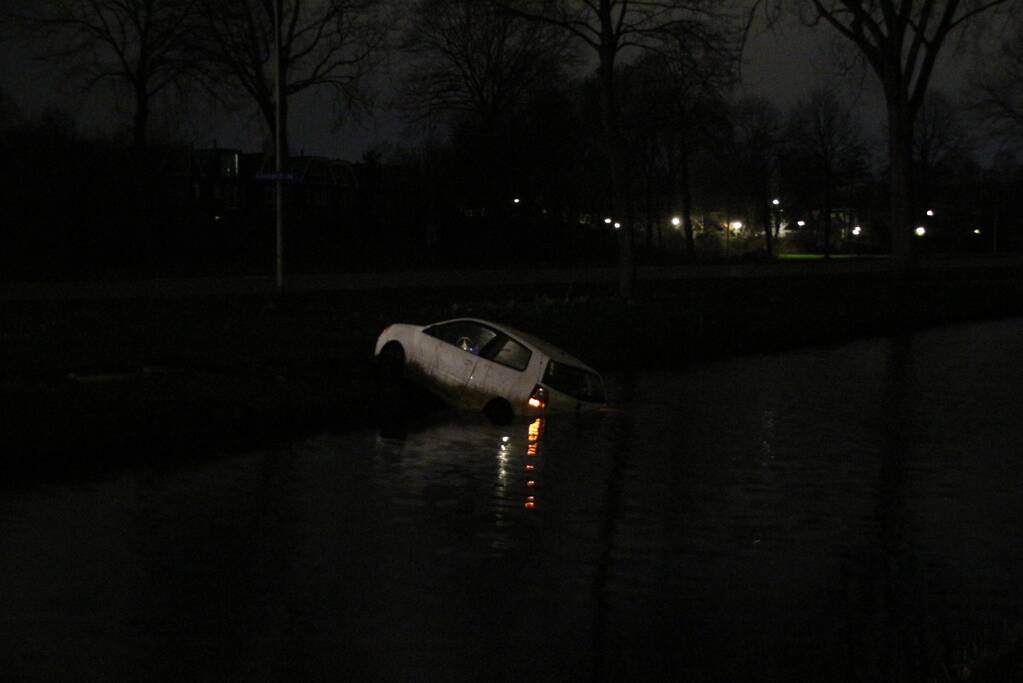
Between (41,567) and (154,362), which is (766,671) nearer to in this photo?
(41,567)

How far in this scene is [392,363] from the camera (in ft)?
63.2

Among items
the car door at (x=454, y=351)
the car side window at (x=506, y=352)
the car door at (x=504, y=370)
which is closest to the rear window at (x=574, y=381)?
the car door at (x=504, y=370)

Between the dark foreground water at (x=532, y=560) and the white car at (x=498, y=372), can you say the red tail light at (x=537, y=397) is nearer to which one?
the white car at (x=498, y=372)

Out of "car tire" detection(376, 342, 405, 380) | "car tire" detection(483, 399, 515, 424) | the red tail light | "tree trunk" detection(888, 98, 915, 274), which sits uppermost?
"tree trunk" detection(888, 98, 915, 274)

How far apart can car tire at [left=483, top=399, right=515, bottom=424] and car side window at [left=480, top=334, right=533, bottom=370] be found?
1.72 feet

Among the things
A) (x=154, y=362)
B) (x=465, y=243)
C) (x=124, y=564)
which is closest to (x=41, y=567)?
(x=124, y=564)

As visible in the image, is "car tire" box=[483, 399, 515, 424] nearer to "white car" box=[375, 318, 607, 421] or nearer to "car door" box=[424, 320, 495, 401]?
"white car" box=[375, 318, 607, 421]

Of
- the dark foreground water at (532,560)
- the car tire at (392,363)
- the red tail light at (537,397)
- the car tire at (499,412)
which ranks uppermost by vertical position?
the car tire at (392,363)

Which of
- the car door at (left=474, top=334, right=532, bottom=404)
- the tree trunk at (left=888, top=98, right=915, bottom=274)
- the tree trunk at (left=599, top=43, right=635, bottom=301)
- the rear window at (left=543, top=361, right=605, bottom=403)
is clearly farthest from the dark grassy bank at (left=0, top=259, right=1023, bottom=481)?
the rear window at (left=543, top=361, right=605, bottom=403)

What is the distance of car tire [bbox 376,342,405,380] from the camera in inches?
758

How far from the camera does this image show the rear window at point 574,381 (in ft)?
57.5

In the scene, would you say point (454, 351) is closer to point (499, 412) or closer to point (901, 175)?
point (499, 412)

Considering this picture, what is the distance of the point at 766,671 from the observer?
A: 7449 millimetres

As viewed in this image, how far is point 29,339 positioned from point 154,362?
3356mm
